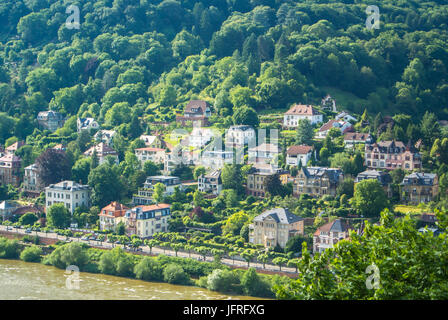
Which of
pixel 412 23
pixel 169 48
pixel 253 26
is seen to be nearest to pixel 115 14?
pixel 169 48

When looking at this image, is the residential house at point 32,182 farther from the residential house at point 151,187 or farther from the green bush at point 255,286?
the green bush at point 255,286

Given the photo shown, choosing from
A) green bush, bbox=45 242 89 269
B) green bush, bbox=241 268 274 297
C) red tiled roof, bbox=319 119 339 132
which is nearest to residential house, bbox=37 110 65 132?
red tiled roof, bbox=319 119 339 132

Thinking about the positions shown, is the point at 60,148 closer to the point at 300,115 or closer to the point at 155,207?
the point at 155,207

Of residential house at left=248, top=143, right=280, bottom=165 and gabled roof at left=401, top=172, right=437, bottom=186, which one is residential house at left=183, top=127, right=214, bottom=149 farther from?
gabled roof at left=401, top=172, right=437, bottom=186

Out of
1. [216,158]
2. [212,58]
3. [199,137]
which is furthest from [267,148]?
[212,58]

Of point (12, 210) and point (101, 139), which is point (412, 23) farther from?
point (12, 210)

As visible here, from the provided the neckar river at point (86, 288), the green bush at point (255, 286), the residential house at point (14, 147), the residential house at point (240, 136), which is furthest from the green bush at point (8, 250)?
the residential house at point (14, 147)
